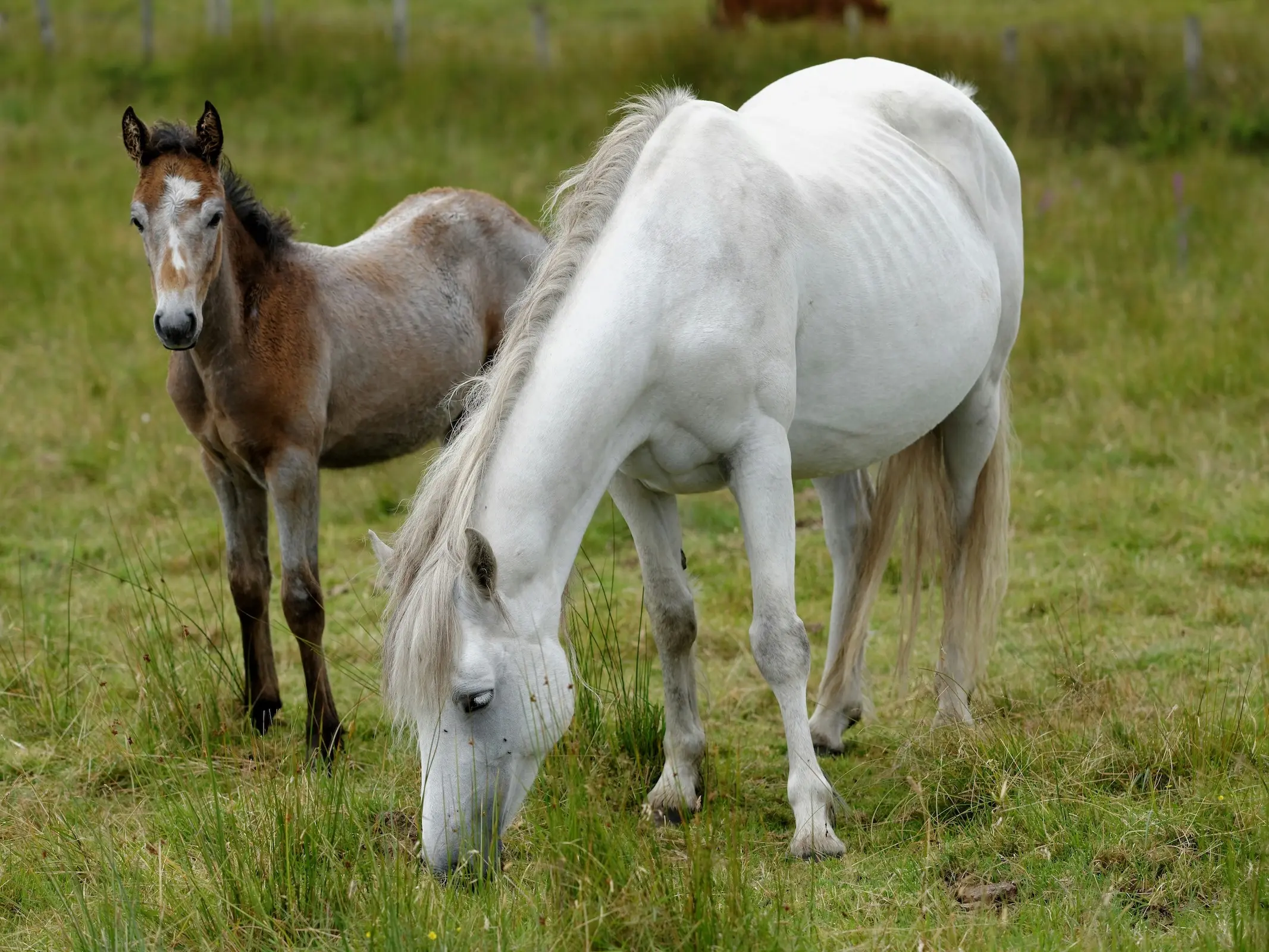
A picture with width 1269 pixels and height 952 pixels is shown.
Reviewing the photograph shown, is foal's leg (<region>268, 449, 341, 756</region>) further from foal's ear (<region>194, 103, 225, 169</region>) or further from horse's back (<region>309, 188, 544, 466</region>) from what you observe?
foal's ear (<region>194, 103, 225, 169</region>)

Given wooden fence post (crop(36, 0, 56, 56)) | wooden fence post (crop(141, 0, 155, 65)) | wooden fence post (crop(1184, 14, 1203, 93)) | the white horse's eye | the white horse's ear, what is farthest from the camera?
wooden fence post (crop(36, 0, 56, 56))

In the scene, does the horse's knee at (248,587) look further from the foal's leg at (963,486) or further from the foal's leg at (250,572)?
the foal's leg at (963,486)

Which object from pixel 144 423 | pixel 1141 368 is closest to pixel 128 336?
pixel 144 423

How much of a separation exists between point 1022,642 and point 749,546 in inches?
80.4

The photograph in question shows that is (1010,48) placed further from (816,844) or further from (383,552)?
(383,552)

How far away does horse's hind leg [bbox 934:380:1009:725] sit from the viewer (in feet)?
15.5

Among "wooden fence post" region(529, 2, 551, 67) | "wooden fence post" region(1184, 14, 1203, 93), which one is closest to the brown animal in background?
"wooden fence post" region(529, 2, 551, 67)

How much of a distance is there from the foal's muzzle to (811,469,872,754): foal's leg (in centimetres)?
215

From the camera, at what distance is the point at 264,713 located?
15.8 ft

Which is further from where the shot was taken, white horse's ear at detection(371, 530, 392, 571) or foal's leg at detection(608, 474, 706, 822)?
foal's leg at detection(608, 474, 706, 822)

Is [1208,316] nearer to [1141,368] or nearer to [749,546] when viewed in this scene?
[1141,368]

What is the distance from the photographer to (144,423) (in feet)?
25.8

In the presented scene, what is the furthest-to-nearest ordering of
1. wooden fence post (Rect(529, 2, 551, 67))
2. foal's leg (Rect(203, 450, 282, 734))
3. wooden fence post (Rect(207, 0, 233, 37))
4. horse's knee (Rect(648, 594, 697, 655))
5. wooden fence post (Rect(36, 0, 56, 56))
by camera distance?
wooden fence post (Rect(207, 0, 233, 37)) < wooden fence post (Rect(36, 0, 56, 56)) < wooden fence post (Rect(529, 2, 551, 67)) < foal's leg (Rect(203, 450, 282, 734)) < horse's knee (Rect(648, 594, 697, 655))

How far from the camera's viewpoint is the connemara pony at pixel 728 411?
10.6ft
